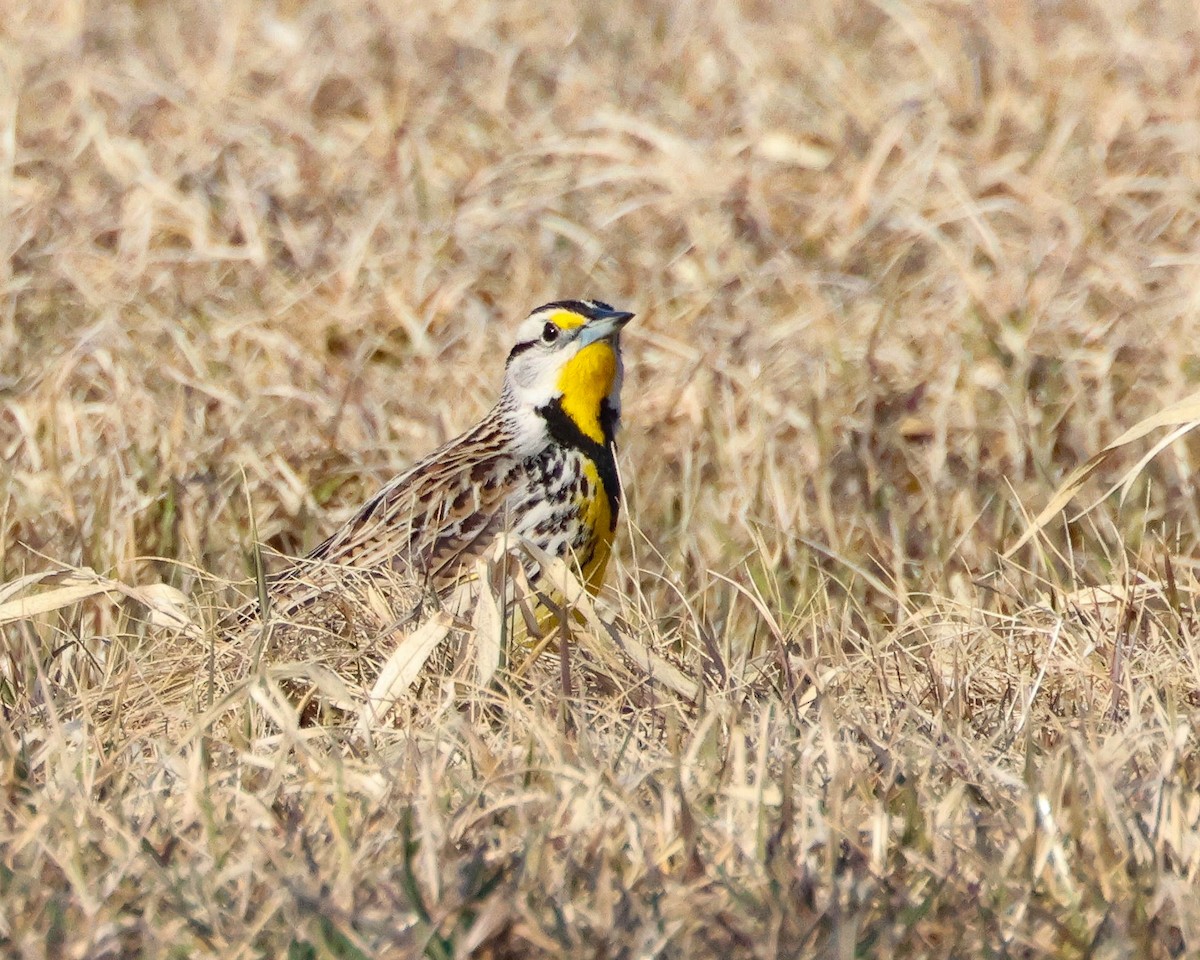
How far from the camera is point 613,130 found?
6348mm

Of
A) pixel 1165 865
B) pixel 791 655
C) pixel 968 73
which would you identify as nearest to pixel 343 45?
pixel 968 73

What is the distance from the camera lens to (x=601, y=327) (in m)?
4.69

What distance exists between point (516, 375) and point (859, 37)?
3085mm

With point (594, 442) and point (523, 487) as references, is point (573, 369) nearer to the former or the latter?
point (594, 442)

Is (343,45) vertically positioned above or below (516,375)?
above

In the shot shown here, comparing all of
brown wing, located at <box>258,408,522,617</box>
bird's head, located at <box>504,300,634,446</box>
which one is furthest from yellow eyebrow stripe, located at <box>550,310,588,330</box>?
brown wing, located at <box>258,408,522,617</box>

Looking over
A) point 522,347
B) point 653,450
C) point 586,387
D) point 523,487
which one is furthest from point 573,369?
point 653,450

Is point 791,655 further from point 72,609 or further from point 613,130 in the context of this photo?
point 613,130

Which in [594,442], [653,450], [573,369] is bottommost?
[653,450]

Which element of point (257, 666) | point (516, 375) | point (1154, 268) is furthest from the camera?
point (1154, 268)

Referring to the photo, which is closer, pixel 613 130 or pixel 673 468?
pixel 673 468

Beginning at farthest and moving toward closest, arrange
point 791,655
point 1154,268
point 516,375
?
point 1154,268 → point 516,375 → point 791,655

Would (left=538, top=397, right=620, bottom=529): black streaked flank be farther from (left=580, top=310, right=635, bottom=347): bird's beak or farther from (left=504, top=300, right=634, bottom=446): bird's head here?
(left=580, top=310, right=635, bottom=347): bird's beak

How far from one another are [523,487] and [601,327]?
1.58 feet
